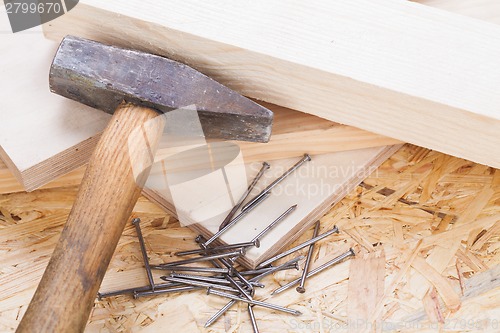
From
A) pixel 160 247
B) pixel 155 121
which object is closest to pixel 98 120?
pixel 155 121

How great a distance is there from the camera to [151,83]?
1.80m

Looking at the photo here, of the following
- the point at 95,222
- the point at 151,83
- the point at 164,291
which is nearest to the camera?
the point at 95,222

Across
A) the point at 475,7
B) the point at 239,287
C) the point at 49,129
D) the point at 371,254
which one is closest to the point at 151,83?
the point at 49,129

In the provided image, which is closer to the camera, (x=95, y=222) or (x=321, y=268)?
(x=95, y=222)

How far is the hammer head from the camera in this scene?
1786 mm

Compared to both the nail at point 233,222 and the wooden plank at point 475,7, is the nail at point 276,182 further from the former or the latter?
the wooden plank at point 475,7

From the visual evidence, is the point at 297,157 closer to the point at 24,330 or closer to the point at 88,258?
the point at 88,258

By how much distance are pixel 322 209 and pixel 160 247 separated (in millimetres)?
503

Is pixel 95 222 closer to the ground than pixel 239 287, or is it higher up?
higher up

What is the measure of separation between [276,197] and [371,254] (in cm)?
33

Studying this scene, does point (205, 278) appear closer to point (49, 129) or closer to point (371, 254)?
point (371, 254)

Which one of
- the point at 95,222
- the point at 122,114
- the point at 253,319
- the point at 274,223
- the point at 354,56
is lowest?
the point at 253,319

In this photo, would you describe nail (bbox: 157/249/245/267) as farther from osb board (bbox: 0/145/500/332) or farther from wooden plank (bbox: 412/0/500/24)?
wooden plank (bbox: 412/0/500/24)

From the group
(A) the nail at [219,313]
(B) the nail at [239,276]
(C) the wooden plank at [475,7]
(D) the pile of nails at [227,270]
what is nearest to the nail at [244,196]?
(D) the pile of nails at [227,270]
